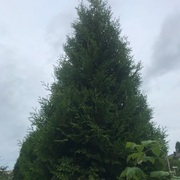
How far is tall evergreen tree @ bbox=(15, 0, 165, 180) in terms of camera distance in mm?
6332

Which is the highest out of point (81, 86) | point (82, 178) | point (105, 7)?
point (105, 7)

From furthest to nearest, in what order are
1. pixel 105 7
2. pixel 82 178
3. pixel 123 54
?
pixel 105 7 → pixel 123 54 → pixel 82 178

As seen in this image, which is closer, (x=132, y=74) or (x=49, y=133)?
(x=49, y=133)

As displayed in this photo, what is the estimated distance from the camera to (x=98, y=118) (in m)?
6.58

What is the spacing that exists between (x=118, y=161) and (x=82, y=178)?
0.79 metres

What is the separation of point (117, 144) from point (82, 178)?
3.12ft

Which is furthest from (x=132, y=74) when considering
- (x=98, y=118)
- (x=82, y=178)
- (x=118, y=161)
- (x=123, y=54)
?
(x=82, y=178)

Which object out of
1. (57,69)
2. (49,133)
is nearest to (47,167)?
(49,133)

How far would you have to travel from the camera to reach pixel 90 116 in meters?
6.54

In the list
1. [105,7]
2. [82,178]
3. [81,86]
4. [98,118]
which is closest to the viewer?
[82,178]

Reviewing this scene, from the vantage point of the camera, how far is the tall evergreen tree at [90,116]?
6332mm

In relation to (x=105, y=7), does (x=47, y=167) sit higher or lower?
lower

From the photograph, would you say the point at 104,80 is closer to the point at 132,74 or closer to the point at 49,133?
the point at 132,74

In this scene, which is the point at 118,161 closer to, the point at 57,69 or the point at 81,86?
the point at 81,86
